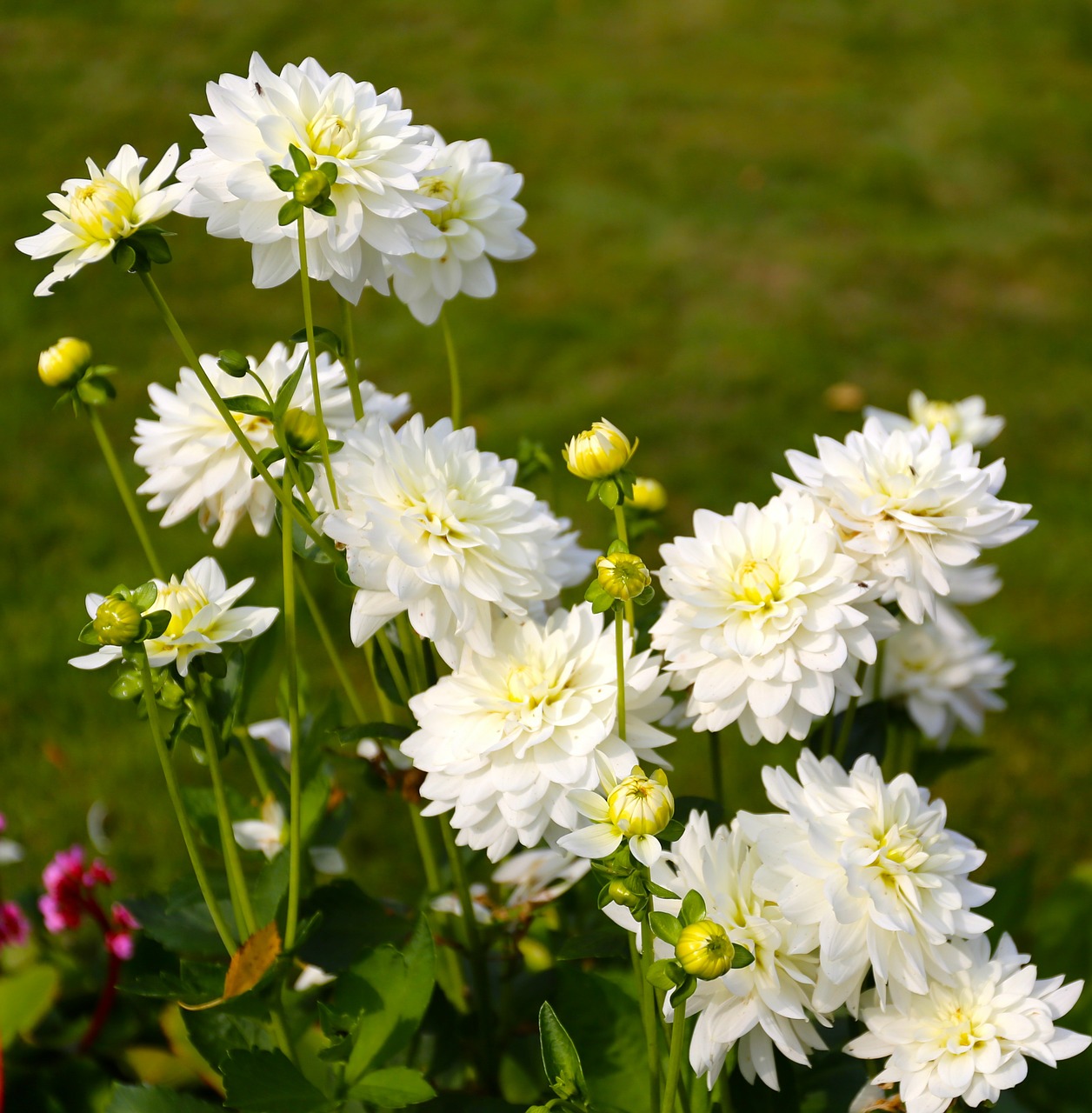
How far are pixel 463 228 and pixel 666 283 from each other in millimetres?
2652

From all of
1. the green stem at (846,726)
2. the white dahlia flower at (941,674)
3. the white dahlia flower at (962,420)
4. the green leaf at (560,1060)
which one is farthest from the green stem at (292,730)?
Result: the white dahlia flower at (962,420)

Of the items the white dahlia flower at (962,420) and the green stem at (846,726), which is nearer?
the green stem at (846,726)

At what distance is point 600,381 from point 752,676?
7.60 ft

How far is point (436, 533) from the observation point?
82cm

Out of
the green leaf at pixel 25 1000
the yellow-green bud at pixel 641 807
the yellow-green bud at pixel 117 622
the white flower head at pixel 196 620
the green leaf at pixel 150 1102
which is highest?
the yellow-green bud at pixel 117 622

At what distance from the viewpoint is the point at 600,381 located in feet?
10.2

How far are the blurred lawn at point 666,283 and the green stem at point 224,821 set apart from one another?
104cm

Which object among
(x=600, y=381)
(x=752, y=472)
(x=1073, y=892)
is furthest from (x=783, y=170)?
(x=1073, y=892)

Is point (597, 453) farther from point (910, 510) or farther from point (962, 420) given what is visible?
point (962, 420)

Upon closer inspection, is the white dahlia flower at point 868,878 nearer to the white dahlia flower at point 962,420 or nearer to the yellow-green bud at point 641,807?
the yellow-green bud at point 641,807

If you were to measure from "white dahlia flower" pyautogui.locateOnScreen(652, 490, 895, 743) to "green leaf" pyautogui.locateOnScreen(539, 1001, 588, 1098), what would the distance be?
23 centimetres

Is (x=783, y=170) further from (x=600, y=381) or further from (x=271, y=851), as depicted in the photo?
(x=271, y=851)

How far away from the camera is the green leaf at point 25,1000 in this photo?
1224mm

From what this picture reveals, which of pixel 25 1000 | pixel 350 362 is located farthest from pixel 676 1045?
pixel 25 1000
